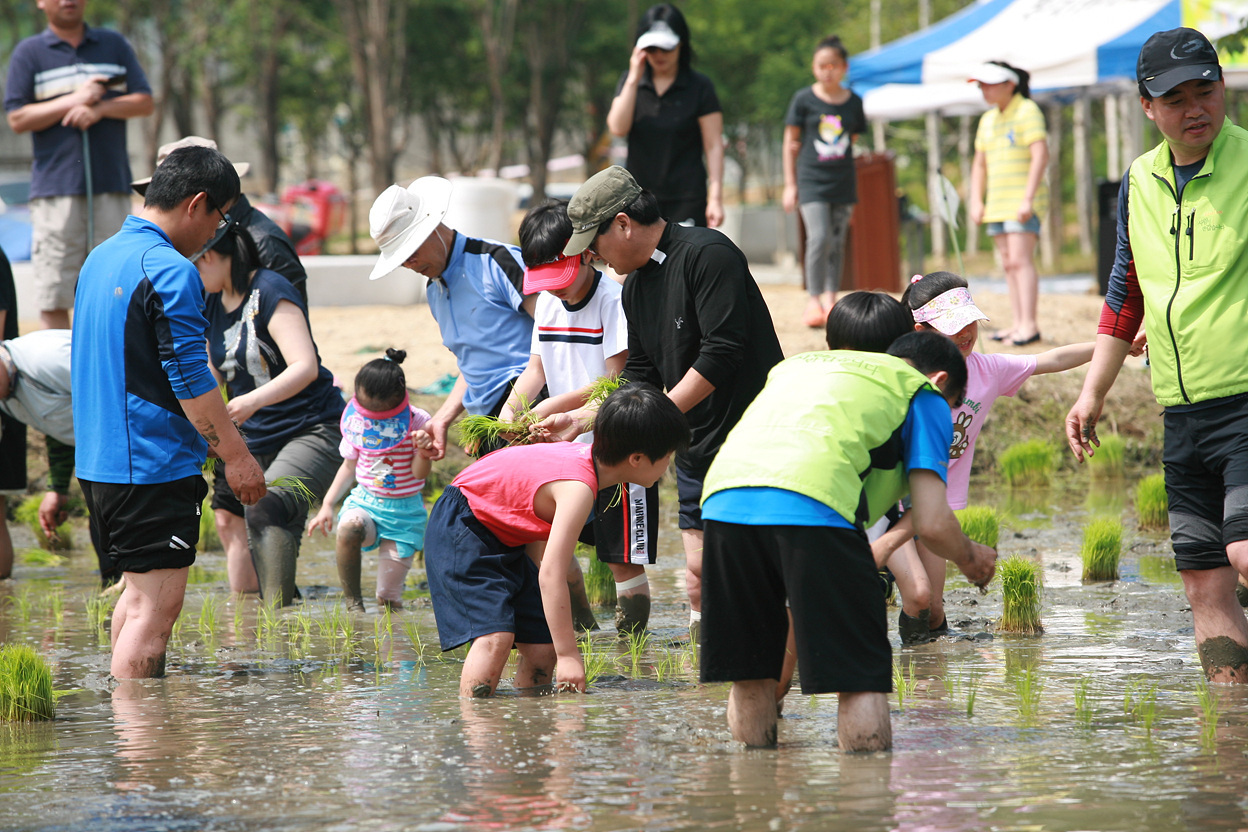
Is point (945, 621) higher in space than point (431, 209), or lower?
lower

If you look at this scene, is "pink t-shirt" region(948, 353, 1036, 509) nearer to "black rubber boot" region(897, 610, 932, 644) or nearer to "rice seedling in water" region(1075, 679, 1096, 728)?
"black rubber boot" region(897, 610, 932, 644)

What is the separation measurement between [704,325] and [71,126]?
5.41 m

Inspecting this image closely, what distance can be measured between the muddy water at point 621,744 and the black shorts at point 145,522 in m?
0.47

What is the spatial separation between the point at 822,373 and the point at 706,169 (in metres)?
5.19

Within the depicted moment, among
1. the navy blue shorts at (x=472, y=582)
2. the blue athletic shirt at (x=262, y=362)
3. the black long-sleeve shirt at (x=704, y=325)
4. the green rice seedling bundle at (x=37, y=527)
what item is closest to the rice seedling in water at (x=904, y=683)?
the black long-sleeve shirt at (x=704, y=325)

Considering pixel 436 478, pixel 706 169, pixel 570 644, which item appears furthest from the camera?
pixel 436 478

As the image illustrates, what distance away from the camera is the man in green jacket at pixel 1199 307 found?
13.8 feet

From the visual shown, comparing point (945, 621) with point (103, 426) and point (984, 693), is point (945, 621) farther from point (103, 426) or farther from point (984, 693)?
point (103, 426)

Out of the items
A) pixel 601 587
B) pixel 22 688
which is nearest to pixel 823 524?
pixel 22 688

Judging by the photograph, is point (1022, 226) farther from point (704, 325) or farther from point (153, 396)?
point (153, 396)

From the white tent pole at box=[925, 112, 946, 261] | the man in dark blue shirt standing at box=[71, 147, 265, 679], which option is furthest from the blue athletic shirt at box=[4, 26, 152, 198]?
the white tent pole at box=[925, 112, 946, 261]

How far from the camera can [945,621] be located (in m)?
5.47

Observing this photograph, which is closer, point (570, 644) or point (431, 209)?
point (570, 644)

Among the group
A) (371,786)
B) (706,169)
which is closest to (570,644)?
(371,786)
